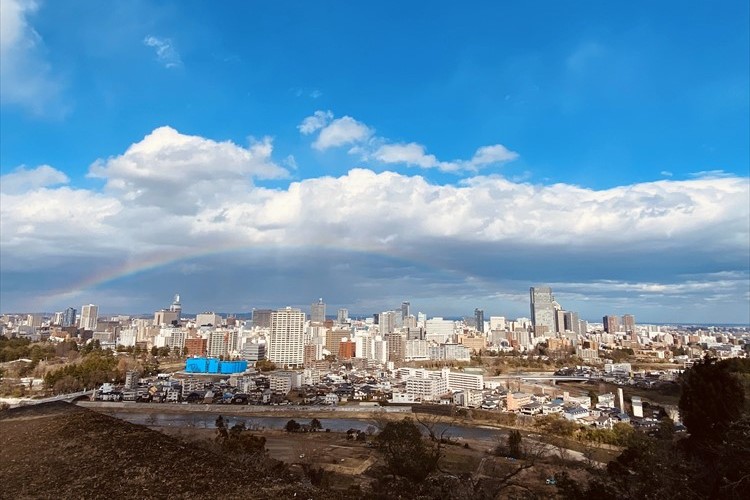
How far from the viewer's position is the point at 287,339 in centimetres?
4538

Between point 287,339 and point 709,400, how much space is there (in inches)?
1603

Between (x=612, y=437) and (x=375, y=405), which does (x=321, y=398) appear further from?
(x=612, y=437)

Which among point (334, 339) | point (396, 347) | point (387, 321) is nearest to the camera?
point (396, 347)

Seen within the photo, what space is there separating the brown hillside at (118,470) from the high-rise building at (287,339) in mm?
39758

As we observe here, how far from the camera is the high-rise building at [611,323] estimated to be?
78.7m

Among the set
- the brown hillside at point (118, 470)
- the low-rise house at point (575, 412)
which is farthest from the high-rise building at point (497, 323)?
the brown hillside at point (118, 470)

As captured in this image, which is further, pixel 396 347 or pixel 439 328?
pixel 439 328

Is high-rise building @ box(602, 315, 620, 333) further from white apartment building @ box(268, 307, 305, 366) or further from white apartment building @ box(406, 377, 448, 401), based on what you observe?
white apartment building @ box(406, 377, 448, 401)

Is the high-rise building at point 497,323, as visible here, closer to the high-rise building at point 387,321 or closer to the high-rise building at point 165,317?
the high-rise building at point 387,321

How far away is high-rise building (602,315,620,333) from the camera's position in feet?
258

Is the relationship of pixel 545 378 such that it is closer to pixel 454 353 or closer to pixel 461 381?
pixel 461 381

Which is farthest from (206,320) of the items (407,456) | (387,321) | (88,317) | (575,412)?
(407,456)

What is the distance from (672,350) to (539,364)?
Answer: 17725mm

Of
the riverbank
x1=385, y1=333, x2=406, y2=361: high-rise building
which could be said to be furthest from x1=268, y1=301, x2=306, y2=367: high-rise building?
the riverbank
